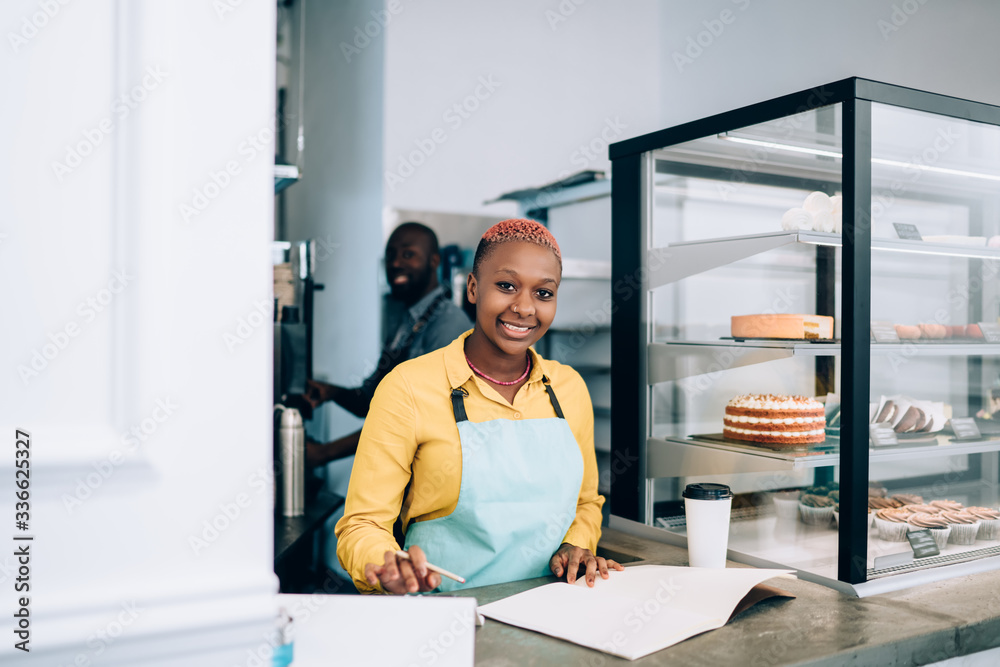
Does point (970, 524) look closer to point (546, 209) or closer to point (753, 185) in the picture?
point (753, 185)

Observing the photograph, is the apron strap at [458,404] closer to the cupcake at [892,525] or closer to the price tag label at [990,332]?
the cupcake at [892,525]

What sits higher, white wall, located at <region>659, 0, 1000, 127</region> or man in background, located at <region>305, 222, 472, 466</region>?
white wall, located at <region>659, 0, 1000, 127</region>

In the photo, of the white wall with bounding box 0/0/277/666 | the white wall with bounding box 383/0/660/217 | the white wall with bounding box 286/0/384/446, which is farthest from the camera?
the white wall with bounding box 286/0/384/446

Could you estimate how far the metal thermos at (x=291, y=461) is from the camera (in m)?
2.93

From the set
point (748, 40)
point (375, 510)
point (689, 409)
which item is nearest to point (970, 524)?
point (689, 409)

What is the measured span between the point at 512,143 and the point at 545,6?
0.76 metres

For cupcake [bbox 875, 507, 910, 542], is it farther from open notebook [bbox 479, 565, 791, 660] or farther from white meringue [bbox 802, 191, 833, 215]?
white meringue [bbox 802, 191, 833, 215]

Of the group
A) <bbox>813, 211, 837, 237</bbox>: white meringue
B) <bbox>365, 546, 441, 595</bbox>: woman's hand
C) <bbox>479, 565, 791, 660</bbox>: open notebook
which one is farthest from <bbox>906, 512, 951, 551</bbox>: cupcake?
<bbox>365, 546, 441, 595</bbox>: woman's hand

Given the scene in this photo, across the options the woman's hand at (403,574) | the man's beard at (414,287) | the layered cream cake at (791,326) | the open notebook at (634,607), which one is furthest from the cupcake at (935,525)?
the man's beard at (414,287)

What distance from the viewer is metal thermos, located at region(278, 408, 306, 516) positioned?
9.60 ft

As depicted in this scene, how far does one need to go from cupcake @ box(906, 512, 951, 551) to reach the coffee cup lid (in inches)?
26.1

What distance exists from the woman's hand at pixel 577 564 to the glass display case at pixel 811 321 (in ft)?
1.68

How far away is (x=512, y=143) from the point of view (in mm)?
3990

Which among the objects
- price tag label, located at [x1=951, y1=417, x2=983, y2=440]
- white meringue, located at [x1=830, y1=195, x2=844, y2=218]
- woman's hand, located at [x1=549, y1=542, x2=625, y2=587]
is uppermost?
white meringue, located at [x1=830, y1=195, x2=844, y2=218]
